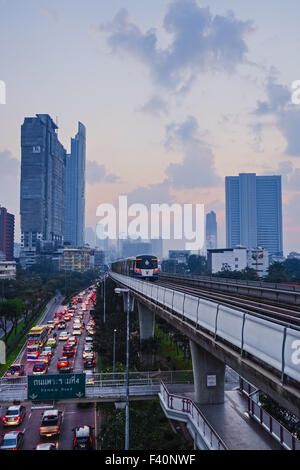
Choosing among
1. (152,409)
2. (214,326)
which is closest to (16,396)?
(152,409)

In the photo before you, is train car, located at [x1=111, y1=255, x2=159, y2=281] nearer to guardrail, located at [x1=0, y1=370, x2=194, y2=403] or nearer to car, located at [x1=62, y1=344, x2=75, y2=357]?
car, located at [x1=62, y1=344, x2=75, y2=357]

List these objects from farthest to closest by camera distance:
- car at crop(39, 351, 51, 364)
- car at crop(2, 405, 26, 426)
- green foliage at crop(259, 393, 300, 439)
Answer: car at crop(39, 351, 51, 364)
car at crop(2, 405, 26, 426)
green foliage at crop(259, 393, 300, 439)

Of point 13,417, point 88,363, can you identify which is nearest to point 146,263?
point 88,363

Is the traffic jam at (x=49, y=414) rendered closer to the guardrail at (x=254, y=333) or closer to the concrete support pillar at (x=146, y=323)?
the concrete support pillar at (x=146, y=323)

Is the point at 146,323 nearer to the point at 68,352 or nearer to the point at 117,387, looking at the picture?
the point at 68,352

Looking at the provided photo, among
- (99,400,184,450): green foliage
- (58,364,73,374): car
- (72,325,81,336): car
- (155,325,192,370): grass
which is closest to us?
(99,400,184,450): green foliage

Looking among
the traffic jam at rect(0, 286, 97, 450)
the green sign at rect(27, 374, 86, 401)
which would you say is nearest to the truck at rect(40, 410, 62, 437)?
the traffic jam at rect(0, 286, 97, 450)

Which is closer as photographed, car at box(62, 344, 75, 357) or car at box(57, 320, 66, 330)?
car at box(62, 344, 75, 357)
